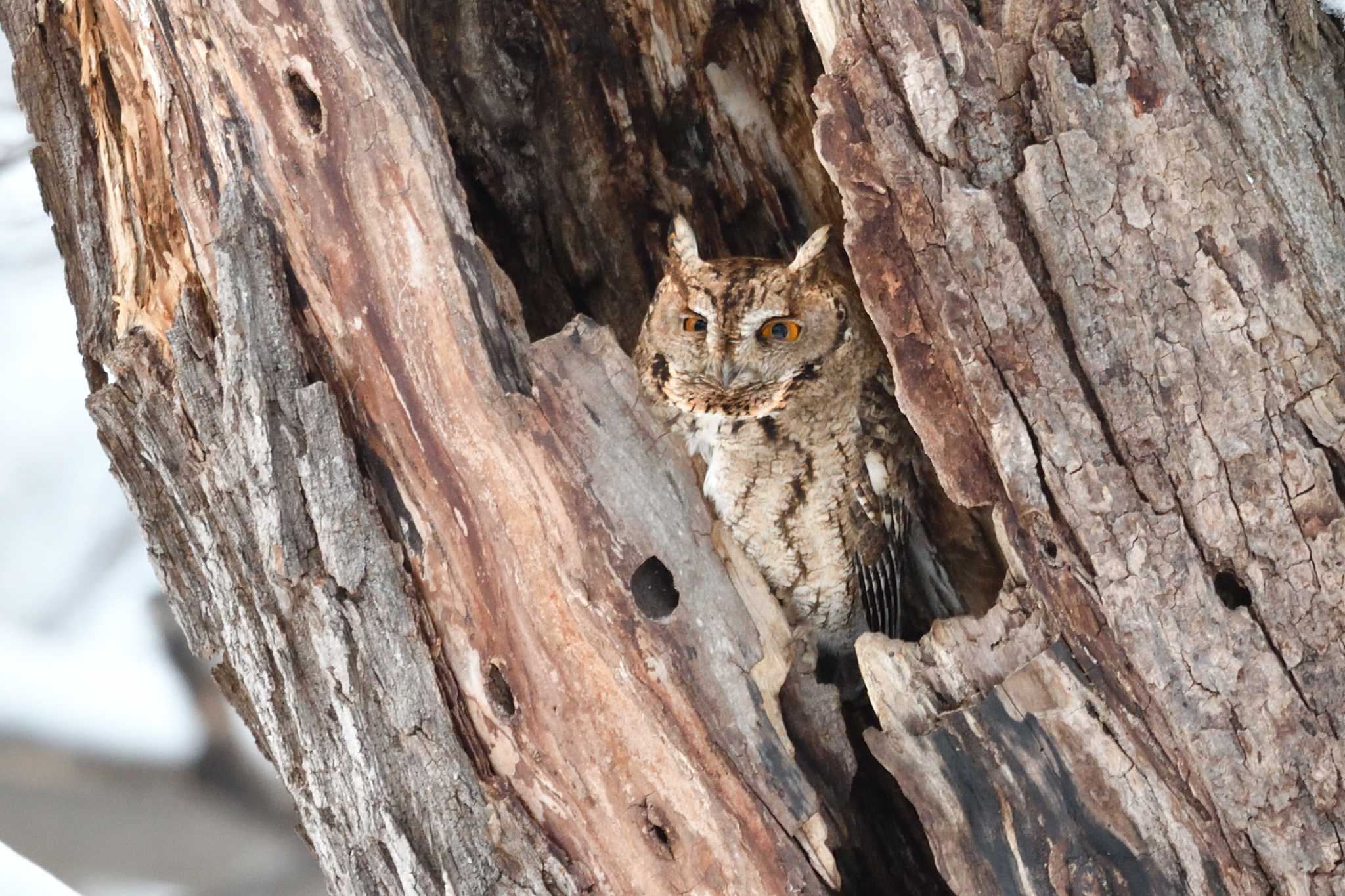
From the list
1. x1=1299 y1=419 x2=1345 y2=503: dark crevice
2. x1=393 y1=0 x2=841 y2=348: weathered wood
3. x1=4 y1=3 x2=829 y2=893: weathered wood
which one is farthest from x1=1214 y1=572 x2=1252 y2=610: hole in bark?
x1=393 y1=0 x2=841 y2=348: weathered wood

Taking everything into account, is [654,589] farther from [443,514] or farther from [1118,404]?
[1118,404]

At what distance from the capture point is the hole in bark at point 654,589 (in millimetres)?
1539

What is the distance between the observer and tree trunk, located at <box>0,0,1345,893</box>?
1.31 meters

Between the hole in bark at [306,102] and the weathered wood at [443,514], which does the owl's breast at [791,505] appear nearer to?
the weathered wood at [443,514]

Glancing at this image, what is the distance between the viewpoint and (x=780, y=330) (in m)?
1.76

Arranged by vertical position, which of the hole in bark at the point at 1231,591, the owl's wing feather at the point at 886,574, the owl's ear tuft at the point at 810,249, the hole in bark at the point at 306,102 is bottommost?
the hole in bark at the point at 1231,591

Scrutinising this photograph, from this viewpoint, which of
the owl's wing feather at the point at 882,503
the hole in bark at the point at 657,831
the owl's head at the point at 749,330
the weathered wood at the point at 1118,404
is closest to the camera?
the weathered wood at the point at 1118,404

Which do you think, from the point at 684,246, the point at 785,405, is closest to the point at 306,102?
the point at 684,246

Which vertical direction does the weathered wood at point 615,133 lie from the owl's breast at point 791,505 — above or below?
above

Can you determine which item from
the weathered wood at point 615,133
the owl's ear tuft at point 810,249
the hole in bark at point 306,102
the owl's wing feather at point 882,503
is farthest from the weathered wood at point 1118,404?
the hole in bark at point 306,102

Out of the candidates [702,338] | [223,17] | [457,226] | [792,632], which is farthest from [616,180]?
[792,632]

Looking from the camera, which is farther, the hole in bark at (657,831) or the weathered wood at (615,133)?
the weathered wood at (615,133)

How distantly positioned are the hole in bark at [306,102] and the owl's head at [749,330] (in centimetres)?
58

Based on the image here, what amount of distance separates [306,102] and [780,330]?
30.6 inches
